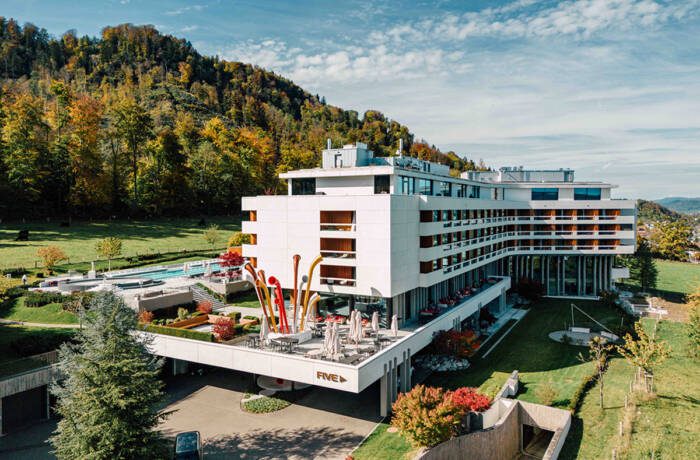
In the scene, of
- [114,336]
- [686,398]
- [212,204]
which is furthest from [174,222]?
[686,398]

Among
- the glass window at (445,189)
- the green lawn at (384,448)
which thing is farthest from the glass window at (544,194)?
the green lawn at (384,448)

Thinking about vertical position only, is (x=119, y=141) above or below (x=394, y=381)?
above

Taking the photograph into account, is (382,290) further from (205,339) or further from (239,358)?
(205,339)

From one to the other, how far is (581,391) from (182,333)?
28218 mm

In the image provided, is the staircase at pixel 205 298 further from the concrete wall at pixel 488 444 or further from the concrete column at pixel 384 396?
the concrete wall at pixel 488 444

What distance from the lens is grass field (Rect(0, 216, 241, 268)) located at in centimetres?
5450

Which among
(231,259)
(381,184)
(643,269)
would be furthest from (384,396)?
(643,269)

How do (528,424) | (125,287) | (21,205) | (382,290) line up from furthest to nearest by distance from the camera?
(21,205), (125,287), (382,290), (528,424)

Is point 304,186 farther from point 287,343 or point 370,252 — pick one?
point 287,343

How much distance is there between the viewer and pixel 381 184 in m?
36.5

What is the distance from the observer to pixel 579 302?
59.8 m

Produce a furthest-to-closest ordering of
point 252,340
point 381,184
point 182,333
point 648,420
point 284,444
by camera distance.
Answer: point 381,184 < point 182,333 < point 252,340 < point 648,420 < point 284,444

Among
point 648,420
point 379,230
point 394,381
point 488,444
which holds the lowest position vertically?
point 488,444

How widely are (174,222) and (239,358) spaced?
2309 inches
